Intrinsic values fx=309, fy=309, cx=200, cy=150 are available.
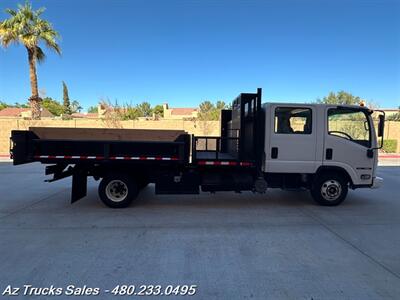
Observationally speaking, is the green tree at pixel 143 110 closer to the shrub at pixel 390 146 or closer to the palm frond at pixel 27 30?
the palm frond at pixel 27 30

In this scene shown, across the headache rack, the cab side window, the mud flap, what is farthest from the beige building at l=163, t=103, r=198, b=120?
the cab side window

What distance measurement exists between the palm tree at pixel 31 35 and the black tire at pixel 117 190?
19509 millimetres

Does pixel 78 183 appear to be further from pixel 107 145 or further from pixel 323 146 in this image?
pixel 323 146

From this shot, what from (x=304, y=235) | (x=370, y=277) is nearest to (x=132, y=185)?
(x=304, y=235)

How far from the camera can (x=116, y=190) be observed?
22.2ft

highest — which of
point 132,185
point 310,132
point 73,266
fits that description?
point 310,132

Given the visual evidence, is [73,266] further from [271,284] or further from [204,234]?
[271,284]

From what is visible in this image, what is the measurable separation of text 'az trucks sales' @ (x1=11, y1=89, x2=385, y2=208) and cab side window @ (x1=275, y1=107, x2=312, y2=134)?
2cm

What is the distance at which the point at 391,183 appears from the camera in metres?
10.9

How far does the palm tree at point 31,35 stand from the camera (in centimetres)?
2173

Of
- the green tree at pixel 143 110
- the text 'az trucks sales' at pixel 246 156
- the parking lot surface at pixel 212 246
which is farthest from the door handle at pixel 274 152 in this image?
the green tree at pixel 143 110

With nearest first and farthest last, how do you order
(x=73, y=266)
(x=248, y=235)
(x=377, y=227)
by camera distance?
(x=73, y=266) → (x=248, y=235) → (x=377, y=227)

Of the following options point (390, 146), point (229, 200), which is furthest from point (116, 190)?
point (390, 146)

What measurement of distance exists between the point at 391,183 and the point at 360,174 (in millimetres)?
5062
